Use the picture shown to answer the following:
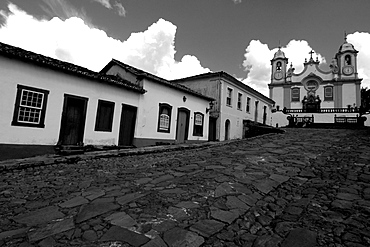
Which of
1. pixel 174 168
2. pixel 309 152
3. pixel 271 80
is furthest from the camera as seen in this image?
pixel 271 80

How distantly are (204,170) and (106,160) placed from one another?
152 inches

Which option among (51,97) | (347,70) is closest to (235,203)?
(51,97)

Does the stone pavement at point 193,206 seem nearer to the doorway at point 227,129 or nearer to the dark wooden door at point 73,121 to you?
the dark wooden door at point 73,121

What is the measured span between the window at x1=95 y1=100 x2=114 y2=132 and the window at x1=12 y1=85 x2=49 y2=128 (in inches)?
92.0

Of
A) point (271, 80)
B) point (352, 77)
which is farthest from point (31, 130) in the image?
point (352, 77)

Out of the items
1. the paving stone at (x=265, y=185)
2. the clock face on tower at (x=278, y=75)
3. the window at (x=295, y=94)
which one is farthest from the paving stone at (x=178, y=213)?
the clock face on tower at (x=278, y=75)

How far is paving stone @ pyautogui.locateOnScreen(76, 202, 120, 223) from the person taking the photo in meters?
2.86

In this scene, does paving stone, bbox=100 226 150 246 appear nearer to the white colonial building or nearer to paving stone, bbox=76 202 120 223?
paving stone, bbox=76 202 120 223

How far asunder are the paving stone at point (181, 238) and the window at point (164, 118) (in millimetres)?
10598

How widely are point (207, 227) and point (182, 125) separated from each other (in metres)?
12.2

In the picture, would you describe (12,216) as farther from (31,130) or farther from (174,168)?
(31,130)

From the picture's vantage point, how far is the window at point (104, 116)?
403 inches

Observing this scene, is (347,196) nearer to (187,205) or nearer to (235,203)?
(235,203)

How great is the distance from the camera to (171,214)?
2.87 meters
